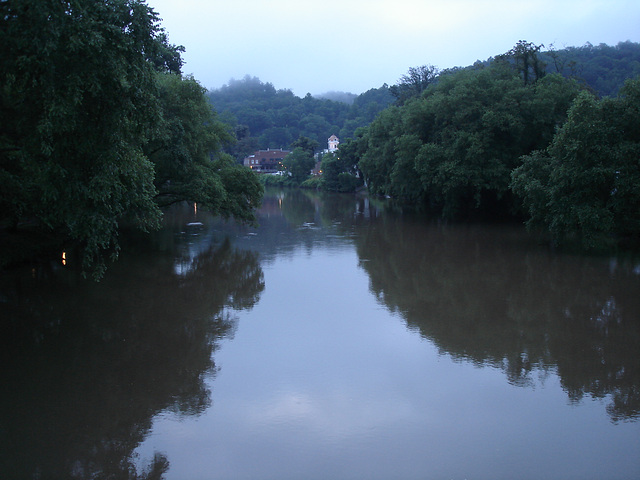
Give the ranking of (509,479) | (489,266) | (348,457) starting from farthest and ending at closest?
(489,266)
(348,457)
(509,479)

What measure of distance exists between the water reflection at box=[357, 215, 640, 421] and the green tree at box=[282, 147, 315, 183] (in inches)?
2991

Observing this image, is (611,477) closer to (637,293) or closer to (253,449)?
(253,449)

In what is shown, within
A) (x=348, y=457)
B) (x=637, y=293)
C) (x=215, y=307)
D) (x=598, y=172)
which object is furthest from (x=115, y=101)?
(x=598, y=172)

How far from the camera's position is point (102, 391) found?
9.49 meters

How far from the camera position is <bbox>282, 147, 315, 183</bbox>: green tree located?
101 m

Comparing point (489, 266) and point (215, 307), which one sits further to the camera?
point (489, 266)

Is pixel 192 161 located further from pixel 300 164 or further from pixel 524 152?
pixel 300 164

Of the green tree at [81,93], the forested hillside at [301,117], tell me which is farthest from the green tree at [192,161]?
the forested hillside at [301,117]

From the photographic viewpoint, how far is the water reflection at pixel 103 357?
768 centimetres

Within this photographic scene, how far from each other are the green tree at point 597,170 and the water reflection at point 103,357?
11758 millimetres

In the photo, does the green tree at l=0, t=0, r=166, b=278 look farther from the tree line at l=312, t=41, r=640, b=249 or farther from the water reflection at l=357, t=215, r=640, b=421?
the tree line at l=312, t=41, r=640, b=249

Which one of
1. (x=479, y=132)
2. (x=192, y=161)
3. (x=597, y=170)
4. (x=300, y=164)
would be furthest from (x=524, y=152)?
(x=300, y=164)

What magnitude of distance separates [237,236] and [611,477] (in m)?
25.2

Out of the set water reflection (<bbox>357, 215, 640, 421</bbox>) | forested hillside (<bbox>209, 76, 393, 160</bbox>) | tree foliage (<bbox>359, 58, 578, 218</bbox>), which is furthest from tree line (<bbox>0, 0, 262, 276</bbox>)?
forested hillside (<bbox>209, 76, 393, 160</bbox>)
